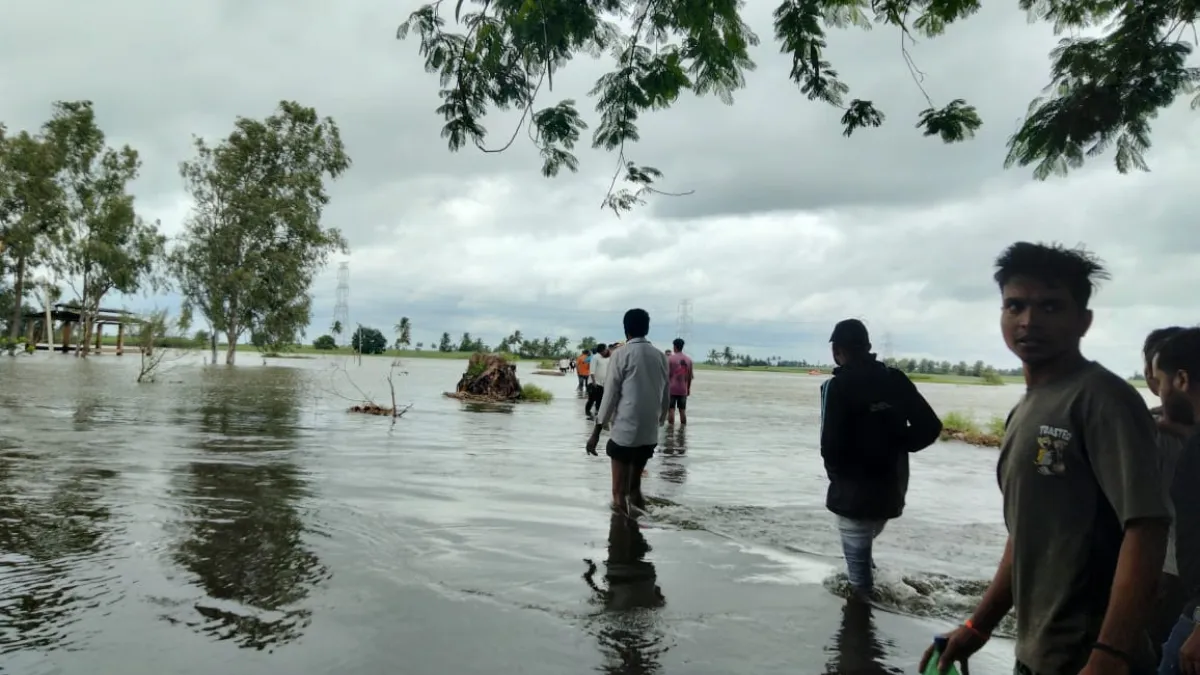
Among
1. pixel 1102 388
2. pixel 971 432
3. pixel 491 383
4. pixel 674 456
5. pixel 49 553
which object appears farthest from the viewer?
pixel 491 383

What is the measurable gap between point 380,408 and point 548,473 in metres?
9.88

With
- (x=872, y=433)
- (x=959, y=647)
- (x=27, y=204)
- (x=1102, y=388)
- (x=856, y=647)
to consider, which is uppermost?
(x=27, y=204)

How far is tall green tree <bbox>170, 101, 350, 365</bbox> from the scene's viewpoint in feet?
171

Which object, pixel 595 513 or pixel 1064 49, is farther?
pixel 595 513

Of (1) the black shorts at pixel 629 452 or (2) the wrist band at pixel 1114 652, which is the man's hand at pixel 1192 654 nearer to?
(2) the wrist band at pixel 1114 652

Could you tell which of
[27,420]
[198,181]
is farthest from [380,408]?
[198,181]

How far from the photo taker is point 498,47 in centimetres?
538

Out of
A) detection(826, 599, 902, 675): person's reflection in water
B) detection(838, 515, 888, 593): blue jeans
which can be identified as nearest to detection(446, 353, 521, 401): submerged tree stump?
detection(838, 515, 888, 593): blue jeans

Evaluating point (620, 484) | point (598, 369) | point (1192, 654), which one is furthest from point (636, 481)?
point (598, 369)

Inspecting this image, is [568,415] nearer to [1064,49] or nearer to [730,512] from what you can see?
[730,512]

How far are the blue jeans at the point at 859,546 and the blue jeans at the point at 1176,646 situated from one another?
2.41 meters

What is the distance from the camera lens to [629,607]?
4871mm

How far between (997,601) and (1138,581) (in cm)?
58

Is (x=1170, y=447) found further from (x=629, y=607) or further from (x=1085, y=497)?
(x=629, y=607)
